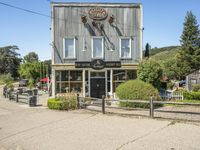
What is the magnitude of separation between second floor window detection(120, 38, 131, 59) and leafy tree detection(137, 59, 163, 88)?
2261 millimetres

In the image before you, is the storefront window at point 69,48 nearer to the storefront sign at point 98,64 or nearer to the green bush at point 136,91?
the storefront sign at point 98,64

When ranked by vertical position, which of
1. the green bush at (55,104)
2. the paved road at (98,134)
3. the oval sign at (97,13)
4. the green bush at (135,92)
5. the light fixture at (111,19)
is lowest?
the paved road at (98,134)

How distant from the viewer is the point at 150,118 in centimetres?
1475

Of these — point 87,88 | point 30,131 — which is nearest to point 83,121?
point 30,131

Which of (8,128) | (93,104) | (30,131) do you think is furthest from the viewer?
(93,104)

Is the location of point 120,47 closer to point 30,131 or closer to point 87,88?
point 87,88

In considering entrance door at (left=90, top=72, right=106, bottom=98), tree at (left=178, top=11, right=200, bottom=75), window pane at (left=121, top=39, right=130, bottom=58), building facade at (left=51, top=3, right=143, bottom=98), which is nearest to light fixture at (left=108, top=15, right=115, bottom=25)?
building facade at (left=51, top=3, right=143, bottom=98)

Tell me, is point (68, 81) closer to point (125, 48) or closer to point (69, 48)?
point (69, 48)

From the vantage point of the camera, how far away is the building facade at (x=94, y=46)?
79.4 ft

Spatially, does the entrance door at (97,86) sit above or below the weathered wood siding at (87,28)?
below

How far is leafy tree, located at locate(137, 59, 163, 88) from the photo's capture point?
22.1 metres

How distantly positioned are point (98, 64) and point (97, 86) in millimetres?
1887

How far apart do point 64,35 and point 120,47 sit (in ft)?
15.3

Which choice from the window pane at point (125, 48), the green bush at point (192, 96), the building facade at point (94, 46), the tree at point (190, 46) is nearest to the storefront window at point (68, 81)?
the building facade at point (94, 46)
